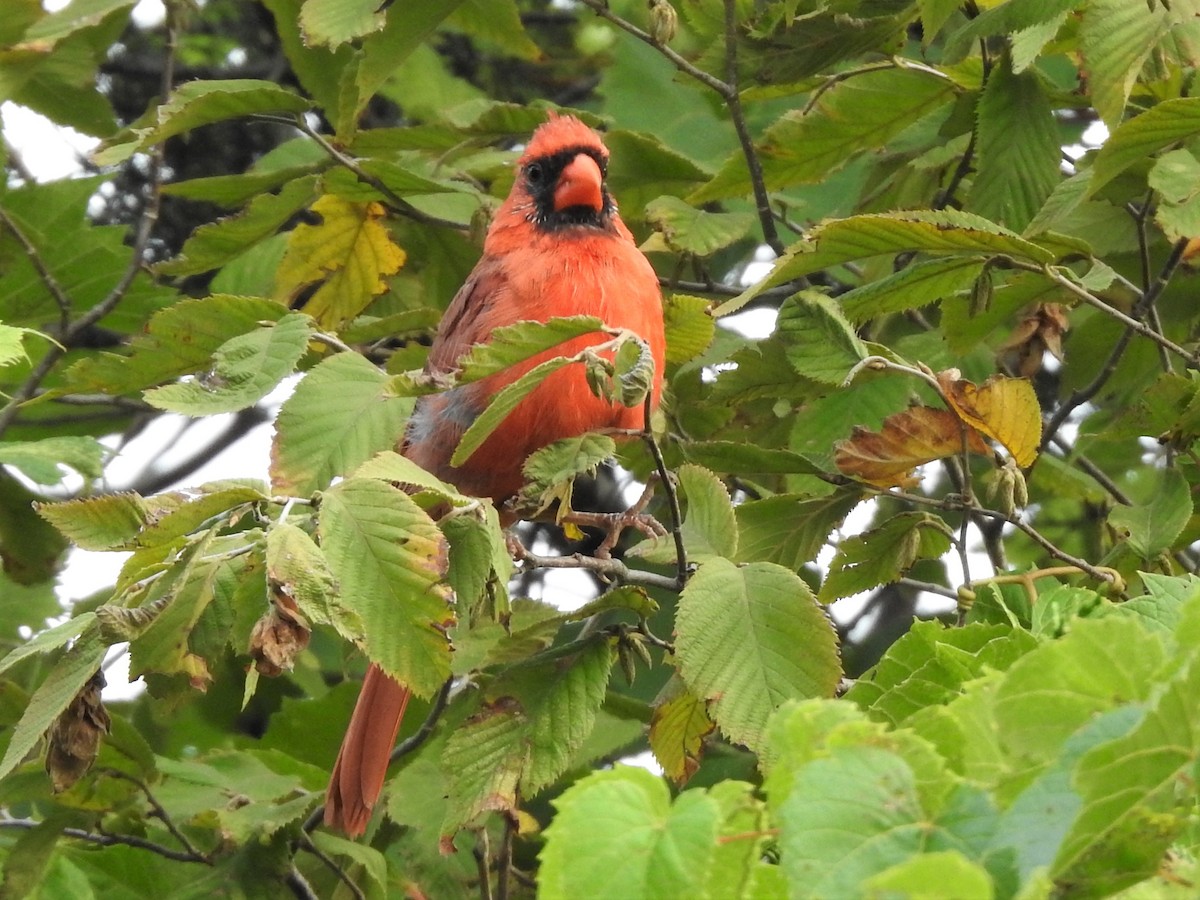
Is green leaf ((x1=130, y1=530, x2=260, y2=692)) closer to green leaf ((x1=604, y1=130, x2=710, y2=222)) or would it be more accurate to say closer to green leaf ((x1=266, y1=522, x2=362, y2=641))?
green leaf ((x1=266, y1=522, x2=362, y2=641))

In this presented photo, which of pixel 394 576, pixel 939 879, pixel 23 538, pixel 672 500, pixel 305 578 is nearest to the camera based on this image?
pixel 939 879

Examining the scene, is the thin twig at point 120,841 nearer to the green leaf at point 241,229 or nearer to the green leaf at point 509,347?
the green leaf at point 241,229

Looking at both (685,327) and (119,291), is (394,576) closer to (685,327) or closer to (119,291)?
(685,327)

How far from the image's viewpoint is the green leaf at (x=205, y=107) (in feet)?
8.14

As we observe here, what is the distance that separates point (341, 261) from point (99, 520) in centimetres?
125

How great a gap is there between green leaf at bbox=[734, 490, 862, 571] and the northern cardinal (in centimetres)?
30

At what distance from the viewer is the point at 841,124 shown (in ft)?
8.41

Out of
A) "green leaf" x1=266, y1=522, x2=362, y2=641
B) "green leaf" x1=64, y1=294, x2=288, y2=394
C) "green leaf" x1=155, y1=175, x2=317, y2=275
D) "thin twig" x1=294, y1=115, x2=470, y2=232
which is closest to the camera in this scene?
"green leaf" x1=266, y1=522, x2=362, y2=641

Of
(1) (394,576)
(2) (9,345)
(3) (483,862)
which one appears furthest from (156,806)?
(1) (394,576)

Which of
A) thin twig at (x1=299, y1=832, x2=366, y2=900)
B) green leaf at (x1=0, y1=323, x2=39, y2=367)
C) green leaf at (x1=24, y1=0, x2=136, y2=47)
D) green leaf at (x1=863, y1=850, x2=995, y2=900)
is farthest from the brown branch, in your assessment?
green leaf at (x1=863, y1=850, x2=995, y2=900)

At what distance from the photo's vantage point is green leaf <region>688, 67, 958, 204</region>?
2537 millimetres

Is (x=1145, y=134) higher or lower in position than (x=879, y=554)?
higher

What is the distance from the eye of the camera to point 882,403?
8.61 feet

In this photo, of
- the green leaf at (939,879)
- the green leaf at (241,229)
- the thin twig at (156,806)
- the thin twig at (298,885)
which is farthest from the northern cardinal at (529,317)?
the green leaf at (939,879)
